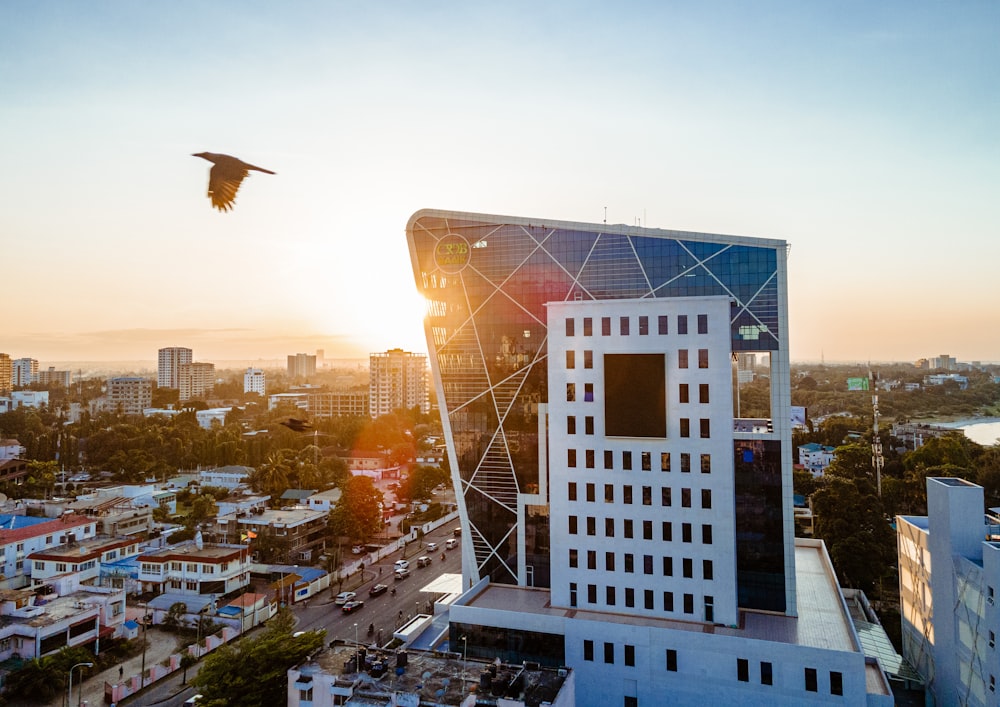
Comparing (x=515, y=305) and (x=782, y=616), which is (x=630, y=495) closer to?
(x=782, y=616)

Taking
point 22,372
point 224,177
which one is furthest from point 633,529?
point 22,372

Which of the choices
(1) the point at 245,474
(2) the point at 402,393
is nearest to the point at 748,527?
(1) the point at 245,474

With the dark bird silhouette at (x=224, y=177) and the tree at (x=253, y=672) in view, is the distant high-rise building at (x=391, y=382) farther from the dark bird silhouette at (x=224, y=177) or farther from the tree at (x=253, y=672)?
the dark bird silhouette at (x=224, y=177)

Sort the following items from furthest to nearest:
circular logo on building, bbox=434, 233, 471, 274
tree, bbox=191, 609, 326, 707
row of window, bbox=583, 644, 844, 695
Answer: circular logo on building, bbox=434, 233, 471, 274
tree, bbox=191, 609, 326, 707
row of window, bbox=583, 644, 844, 695

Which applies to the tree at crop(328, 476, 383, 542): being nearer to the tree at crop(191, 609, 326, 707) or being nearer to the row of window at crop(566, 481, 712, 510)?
the tree at crop(191, 609, 326, 707)

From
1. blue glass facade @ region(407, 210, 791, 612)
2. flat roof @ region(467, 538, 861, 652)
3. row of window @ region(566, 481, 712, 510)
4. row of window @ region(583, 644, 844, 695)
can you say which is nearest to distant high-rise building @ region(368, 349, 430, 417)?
blue glass facade @ region(407, 210, 791, 612)

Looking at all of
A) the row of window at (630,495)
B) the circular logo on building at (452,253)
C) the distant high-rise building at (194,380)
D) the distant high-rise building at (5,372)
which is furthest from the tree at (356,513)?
the distant high-rise building at (194,380)

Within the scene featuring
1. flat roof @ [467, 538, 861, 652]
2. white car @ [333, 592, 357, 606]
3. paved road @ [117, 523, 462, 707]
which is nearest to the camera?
flat roof @ [467, 538, 861, 652]
